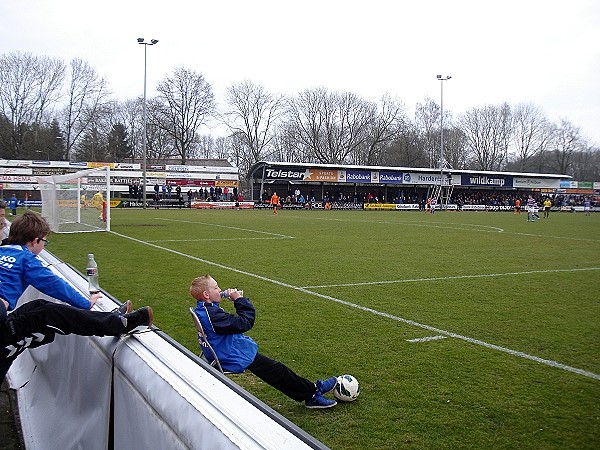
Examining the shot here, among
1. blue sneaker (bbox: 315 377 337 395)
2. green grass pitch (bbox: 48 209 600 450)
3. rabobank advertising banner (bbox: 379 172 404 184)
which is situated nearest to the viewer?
green grass pitch (bbox: 48 209 600 450)

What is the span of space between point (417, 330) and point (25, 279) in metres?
4.79

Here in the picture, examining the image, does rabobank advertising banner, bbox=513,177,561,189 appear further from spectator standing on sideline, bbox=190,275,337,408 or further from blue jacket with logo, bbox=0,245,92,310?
blue jacket with logo, bbox=0,245,92,310

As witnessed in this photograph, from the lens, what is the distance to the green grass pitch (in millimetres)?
4234

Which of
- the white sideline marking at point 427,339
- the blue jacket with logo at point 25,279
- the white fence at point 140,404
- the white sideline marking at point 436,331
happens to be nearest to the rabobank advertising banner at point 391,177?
the white sideline marking at point 436,331

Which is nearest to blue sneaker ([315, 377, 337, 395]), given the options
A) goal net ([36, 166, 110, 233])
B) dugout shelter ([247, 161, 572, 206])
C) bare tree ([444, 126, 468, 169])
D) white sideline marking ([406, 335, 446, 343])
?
white sideline marking ([406, 335, 446, 343])

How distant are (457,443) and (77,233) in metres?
21.4

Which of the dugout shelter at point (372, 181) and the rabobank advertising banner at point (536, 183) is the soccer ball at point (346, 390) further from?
the rabobank advertising banner at point (536, 183)

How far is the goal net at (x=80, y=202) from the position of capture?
22.7m

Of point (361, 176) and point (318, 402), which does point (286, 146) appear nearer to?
point (361, 176)

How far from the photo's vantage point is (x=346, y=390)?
4586mm

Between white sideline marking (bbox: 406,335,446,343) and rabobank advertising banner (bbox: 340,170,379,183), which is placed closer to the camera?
white sideline marking (bbox: 406,335,446,343)

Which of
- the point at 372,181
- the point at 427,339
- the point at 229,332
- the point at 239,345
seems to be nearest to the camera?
the point at 229,332

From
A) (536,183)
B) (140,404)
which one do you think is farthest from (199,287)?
(536,183)

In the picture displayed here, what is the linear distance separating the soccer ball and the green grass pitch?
9 cm
